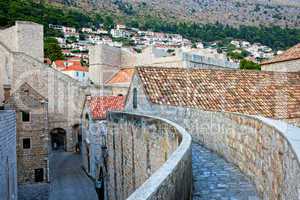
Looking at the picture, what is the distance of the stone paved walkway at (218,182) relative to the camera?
6.82m

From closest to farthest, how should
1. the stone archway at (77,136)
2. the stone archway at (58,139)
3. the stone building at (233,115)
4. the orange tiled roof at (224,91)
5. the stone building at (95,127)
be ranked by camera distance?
1. the stone building at (233,115)
2. the orange tiled roof at (224,91)
3. the stone building at (95,127)
4. the stone archway at (77,136)
5. the stone archway at (58,139)

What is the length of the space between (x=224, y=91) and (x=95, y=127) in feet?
33.0

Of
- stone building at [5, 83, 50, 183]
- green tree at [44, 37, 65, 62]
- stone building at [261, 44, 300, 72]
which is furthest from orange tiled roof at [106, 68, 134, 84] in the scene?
green tree at [44, 37, 65, 62]

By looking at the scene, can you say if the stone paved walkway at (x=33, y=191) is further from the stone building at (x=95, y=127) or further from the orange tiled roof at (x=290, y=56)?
the orange tiled roof at (x=290, y=56)

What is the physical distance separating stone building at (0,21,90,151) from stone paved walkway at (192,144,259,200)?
86.3 ft

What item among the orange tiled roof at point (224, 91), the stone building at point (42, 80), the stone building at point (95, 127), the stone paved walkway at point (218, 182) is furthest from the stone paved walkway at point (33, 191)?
the stone paved walkway at point (218, 182)

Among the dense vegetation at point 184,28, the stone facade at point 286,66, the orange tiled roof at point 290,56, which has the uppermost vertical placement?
the dense vegetation at point 184,28

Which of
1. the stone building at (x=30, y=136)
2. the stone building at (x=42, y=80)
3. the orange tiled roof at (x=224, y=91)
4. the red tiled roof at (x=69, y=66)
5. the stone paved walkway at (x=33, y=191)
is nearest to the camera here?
the orange tiled roof at (x=224, y=91)

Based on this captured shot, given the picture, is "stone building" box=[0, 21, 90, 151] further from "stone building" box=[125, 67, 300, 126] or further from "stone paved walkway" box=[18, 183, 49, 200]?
"stone building" box=[125, 67, 300, 126]

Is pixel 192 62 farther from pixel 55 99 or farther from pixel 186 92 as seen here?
pixel 186 92

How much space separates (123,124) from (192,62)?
26.2 m

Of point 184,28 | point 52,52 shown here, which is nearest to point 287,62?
point 52,52

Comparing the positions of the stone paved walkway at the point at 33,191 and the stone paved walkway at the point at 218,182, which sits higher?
the stone paved walkway at the point at 218,182

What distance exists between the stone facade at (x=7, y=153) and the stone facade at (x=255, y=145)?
21.7ft
